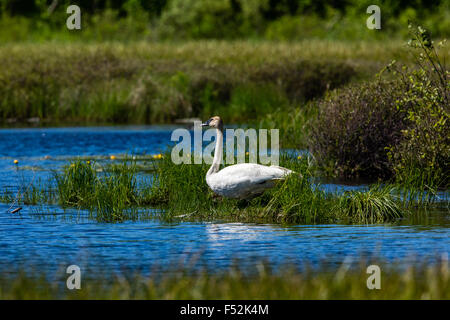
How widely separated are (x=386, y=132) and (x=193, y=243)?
805 cm

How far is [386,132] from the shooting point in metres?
19.5

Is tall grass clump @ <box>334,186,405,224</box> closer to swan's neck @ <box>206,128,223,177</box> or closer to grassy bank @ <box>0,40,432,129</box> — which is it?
swan's neck @ <box>206,128,223,177</box>

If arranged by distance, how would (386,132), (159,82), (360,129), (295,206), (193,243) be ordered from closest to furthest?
(193,243), (295,206), (386,132), (360,129), (159,82)

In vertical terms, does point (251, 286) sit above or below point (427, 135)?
below

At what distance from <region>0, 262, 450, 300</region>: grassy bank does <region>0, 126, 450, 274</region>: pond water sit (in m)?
0.64

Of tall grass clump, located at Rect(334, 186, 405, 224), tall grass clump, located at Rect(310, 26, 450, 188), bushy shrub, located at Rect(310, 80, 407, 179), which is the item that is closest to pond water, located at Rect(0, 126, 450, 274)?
tall grass clump, located at Rect(334, 186, 405, 224)

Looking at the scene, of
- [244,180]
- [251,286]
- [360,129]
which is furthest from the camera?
[360,129]

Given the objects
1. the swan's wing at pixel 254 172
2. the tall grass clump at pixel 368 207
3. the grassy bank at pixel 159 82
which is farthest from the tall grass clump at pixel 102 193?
the grassy bank at pixel 159 82

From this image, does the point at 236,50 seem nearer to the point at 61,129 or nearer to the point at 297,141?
the point at 61,129

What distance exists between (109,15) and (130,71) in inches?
921

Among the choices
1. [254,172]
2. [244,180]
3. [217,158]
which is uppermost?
[217,158]

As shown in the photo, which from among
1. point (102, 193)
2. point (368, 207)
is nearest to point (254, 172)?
point (368, 207)

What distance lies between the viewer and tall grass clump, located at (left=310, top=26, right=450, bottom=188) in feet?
55.8

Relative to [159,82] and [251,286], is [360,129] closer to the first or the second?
[251,286]
